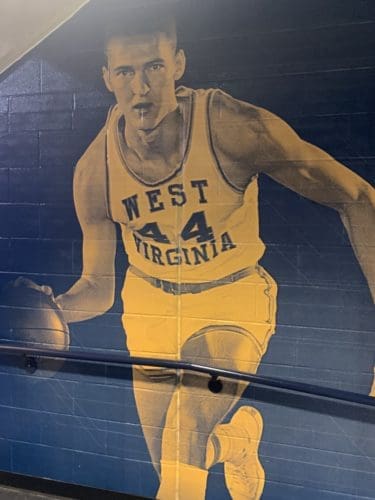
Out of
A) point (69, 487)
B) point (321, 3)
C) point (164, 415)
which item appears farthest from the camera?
point (69, 487)

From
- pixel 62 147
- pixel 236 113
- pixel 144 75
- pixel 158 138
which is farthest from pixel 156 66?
pixel 62 147

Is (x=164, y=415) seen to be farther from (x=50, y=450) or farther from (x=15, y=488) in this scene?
(x=15, y=488)

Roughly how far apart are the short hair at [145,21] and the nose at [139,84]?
175mm

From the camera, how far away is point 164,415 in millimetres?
2465

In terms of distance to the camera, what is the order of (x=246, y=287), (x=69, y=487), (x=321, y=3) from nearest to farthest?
(x=321, y=3) → (x=246, y=287) → (x=69, y=487)

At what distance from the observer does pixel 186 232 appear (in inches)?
93.2

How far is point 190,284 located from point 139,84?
3.00 ft

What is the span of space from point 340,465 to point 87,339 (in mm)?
1260

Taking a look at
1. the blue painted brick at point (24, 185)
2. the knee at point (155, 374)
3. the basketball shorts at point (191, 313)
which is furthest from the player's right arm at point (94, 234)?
the knee at point (155, 374)

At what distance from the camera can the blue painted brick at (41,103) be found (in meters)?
2.48

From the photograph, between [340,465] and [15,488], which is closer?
[340,465]

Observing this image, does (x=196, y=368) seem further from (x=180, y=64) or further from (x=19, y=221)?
(x=180, y=64)

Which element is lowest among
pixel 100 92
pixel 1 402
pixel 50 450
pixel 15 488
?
pixel 15 488

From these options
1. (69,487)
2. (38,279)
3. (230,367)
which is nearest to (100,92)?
(38,279)
